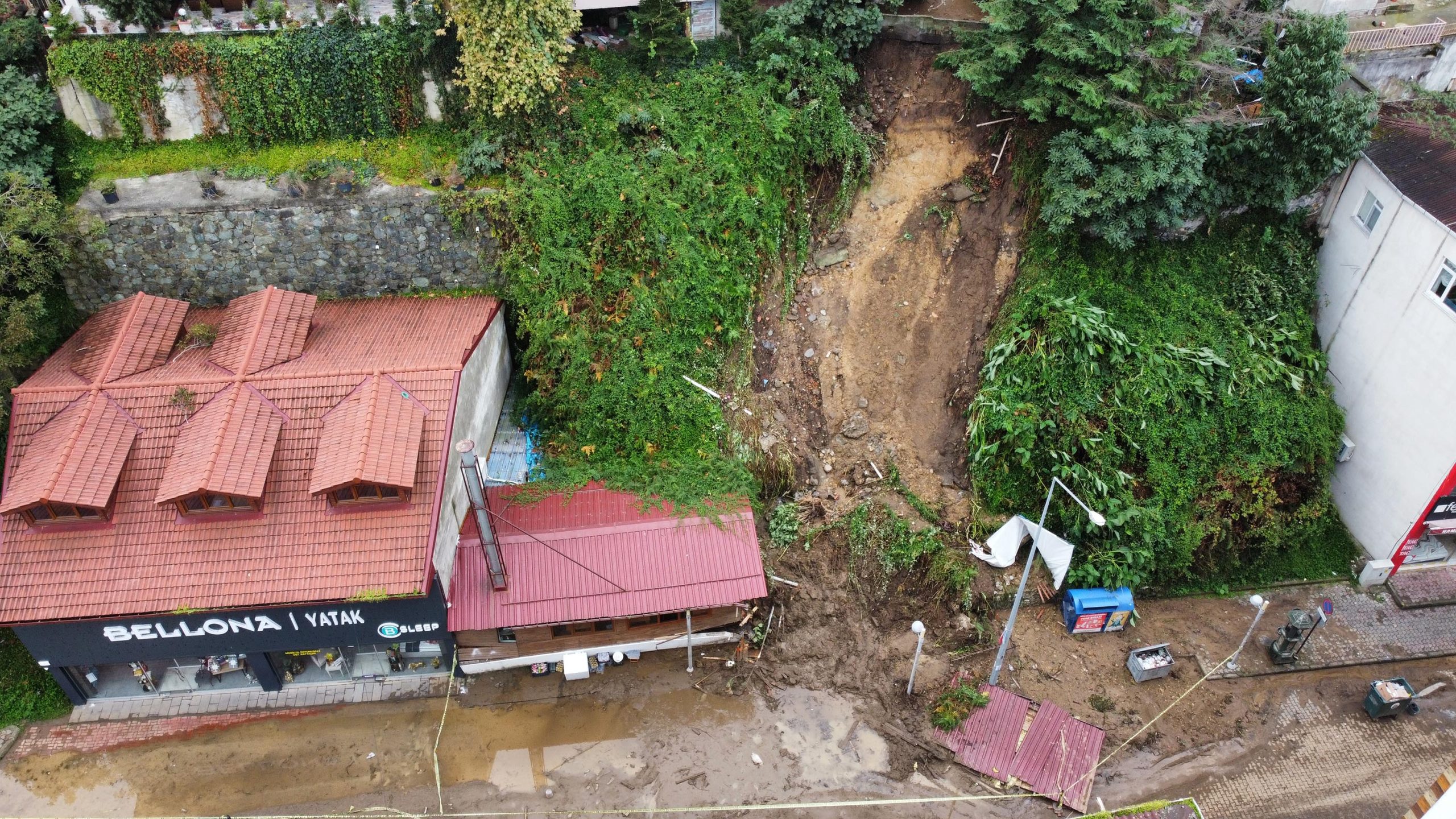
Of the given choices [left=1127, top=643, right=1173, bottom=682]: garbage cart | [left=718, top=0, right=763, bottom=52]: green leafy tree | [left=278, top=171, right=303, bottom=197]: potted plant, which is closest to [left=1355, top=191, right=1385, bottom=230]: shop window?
[left=1127, top=643, right=1173, bottom=682]: garbage cart

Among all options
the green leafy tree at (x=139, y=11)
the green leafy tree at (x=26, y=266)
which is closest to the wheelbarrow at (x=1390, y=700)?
the green leafy tree at (x=26, y=266)

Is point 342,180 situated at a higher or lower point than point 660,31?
lower

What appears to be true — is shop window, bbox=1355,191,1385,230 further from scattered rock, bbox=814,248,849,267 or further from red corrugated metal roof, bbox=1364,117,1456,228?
scattered rock, bbox=814,248,849,267

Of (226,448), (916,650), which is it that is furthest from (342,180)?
(916,650)

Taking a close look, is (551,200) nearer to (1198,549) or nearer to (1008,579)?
(1008,579)

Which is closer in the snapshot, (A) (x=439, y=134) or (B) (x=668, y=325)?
(B) (x=668, y=325)

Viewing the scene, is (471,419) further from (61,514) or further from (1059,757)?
(1059,757)

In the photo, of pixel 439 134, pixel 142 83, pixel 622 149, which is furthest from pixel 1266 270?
pixel 142 83
